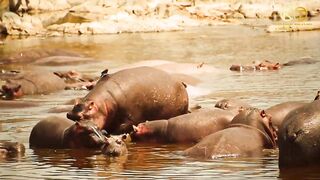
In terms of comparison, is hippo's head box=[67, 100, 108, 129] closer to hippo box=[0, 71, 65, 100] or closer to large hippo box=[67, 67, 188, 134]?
large hippo box=[67, 67, 188, 134]

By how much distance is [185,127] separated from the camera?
337 inches

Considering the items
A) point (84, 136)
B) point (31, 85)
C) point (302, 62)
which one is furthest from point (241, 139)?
point (302, 62)

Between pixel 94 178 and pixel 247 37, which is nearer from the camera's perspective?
pixel 94 178

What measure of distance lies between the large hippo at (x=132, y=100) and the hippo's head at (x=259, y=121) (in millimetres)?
1657

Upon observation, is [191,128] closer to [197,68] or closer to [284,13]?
[197,68]

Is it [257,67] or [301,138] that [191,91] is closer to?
[257,67]

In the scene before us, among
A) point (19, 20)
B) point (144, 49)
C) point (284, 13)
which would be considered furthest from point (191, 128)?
point (284, 13)

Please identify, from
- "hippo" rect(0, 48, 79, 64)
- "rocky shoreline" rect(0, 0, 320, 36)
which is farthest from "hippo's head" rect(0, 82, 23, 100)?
"rocky shoreline" rect(0, 0, 320, 36)

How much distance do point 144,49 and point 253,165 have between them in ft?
60.7

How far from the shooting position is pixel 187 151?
25.1 feet

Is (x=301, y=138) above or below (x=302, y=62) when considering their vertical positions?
above

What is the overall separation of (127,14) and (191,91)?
1029 inches

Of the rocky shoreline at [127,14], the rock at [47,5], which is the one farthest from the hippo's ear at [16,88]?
the rock at [47,5]

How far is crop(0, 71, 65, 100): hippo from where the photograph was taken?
44.6 feet
